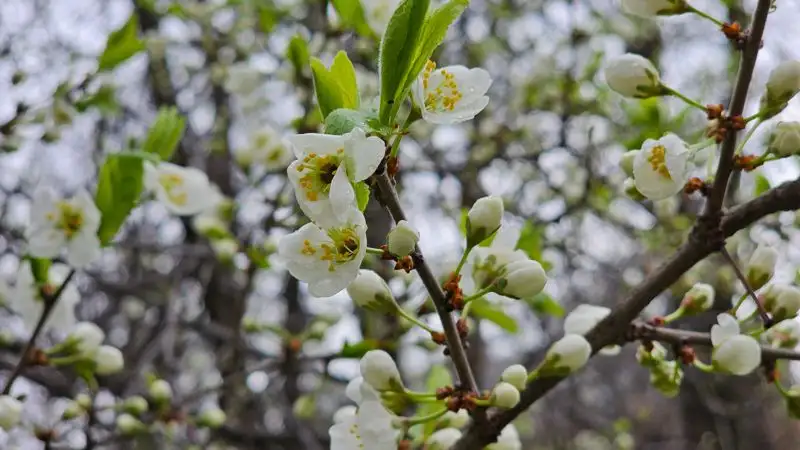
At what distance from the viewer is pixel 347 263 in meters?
1.20

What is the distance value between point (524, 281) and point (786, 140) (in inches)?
20.8

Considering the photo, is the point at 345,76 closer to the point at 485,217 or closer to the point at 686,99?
the point at 485,217

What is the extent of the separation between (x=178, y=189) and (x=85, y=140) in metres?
5.37

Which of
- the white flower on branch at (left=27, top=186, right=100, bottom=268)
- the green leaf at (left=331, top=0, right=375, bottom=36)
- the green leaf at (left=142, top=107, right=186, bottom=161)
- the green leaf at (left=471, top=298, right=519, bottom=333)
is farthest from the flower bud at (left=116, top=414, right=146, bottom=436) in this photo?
the green leaf at (left=331, top=0, right=375, bottom=36)

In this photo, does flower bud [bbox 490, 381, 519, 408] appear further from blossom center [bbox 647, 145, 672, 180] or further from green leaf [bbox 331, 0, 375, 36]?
green leaf [bbox 331, 0, 375, 36]

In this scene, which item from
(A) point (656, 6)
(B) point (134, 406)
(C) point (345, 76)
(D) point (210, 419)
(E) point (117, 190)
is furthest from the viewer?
(D) point (210, 419)

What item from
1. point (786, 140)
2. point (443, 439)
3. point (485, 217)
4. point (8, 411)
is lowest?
point (8, 411)

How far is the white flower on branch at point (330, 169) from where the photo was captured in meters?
1.01

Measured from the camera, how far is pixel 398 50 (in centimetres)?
108

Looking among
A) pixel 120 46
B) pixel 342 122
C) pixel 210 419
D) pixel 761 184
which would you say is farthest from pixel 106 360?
pixel 761 184

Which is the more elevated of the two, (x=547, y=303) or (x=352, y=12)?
(x=352, y=12)

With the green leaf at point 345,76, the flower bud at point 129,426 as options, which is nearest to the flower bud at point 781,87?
the green leaf at point 345,76

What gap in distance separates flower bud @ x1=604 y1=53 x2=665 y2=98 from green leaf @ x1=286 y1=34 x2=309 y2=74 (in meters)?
1.01

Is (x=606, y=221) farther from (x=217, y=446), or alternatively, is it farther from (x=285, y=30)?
(x=217, y=446)
